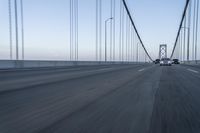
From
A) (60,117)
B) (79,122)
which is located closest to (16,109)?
(60,117)

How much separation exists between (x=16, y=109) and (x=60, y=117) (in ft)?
3.83

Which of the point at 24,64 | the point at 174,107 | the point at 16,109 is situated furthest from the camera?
the point at 24,64

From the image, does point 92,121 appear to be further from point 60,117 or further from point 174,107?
point 174,107

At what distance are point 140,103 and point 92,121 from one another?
219 centimetres

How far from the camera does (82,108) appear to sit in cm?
587

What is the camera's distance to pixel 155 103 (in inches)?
261

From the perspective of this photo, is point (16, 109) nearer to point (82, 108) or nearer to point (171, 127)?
point (82, 108)

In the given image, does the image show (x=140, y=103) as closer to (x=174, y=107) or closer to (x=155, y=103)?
(x=155, y=103)

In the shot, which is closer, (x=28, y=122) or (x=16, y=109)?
(x=28, y=122)

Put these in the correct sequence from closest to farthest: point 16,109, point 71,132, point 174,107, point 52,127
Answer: point 71,132
point 52,127
point 16,109
point 174,107

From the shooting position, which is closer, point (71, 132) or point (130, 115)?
point (71, 132)

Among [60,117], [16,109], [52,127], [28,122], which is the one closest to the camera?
[52,127]

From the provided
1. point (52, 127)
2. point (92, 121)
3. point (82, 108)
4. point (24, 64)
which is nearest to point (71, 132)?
point (52, 127)

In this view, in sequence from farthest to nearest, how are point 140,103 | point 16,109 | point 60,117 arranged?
point 140,103 < point 16,109 < point 60,117
